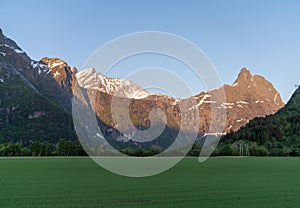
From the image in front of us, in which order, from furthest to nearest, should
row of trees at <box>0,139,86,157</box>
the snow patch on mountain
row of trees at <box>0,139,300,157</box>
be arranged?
row of trees at <box>0,139,86,157</box> → row of trees at <box>0,139,300,157</box> → the snow patch on mountain

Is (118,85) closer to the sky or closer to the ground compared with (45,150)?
closer to the sky

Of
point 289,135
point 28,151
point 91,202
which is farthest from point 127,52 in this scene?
point 289,135

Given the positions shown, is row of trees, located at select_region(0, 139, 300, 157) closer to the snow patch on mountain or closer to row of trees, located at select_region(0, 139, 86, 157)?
row of trees, located at select_region(0, 139, 86, 157)

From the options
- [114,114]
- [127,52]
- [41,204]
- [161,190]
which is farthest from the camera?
[114,114]

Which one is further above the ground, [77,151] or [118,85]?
[118,85]

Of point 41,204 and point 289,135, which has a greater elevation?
point 289,135

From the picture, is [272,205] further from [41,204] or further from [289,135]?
[289,135]

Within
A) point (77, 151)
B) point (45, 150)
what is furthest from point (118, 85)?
point (45, 150)

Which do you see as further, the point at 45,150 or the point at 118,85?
the point at 45,150

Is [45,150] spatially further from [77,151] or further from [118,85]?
[118,85]

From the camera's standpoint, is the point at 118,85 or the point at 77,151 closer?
the point at 118,85

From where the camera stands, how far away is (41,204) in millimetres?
18750

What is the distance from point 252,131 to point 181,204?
181 m

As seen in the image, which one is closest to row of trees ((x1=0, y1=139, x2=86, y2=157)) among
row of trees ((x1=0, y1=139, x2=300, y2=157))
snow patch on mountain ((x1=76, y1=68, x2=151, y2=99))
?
row of trees ((x1=0, y1=139, x2=300, y2=157))
